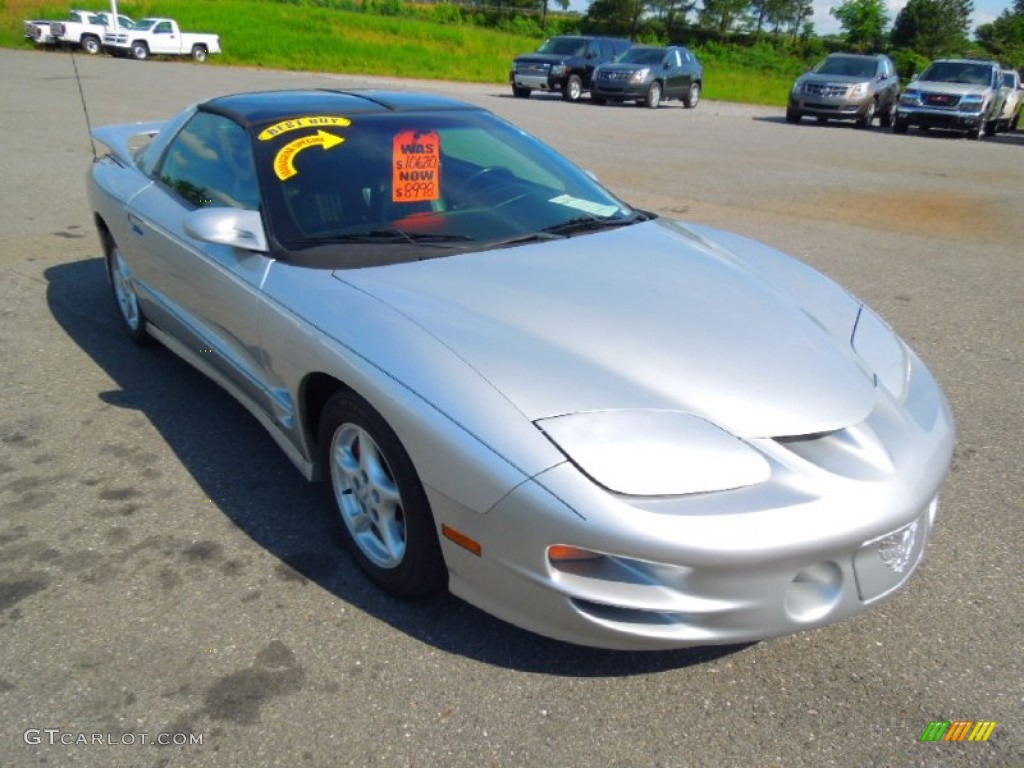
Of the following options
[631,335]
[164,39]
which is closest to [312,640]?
[631,335]

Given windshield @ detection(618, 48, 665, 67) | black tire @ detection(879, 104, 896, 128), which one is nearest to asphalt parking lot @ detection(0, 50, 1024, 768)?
black tire @ detection(879, 104, 896, 128)

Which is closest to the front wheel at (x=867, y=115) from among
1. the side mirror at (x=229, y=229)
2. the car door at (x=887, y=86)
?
the car door at (x=887, y=86)

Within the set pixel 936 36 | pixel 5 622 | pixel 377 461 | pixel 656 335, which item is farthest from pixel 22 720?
pixel 936 36

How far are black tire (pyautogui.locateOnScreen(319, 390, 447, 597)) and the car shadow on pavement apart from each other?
0.11 m

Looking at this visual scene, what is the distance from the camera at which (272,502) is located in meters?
3.23

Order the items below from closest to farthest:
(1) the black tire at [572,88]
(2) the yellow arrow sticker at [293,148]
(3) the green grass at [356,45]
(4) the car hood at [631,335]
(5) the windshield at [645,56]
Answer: (4) the car hood at [631,335]
(2) the yellow arrow sticker at [293,148]
(5) the windshield at [645,56]
(1) the black tire at [572,88]
(3) the green grass at [356,45]

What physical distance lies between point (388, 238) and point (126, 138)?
2.60m

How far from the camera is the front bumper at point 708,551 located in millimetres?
2039

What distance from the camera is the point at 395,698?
229cm

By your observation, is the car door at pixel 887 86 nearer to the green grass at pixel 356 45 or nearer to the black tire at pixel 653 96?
the black tire at pixel 653 96

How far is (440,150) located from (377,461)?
1.52m

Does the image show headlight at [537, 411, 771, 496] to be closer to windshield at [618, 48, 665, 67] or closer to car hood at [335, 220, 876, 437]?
car hood at [335, 220, 876, 437]

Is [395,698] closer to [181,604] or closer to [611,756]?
[611,756]

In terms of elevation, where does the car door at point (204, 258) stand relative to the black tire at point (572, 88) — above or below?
above
